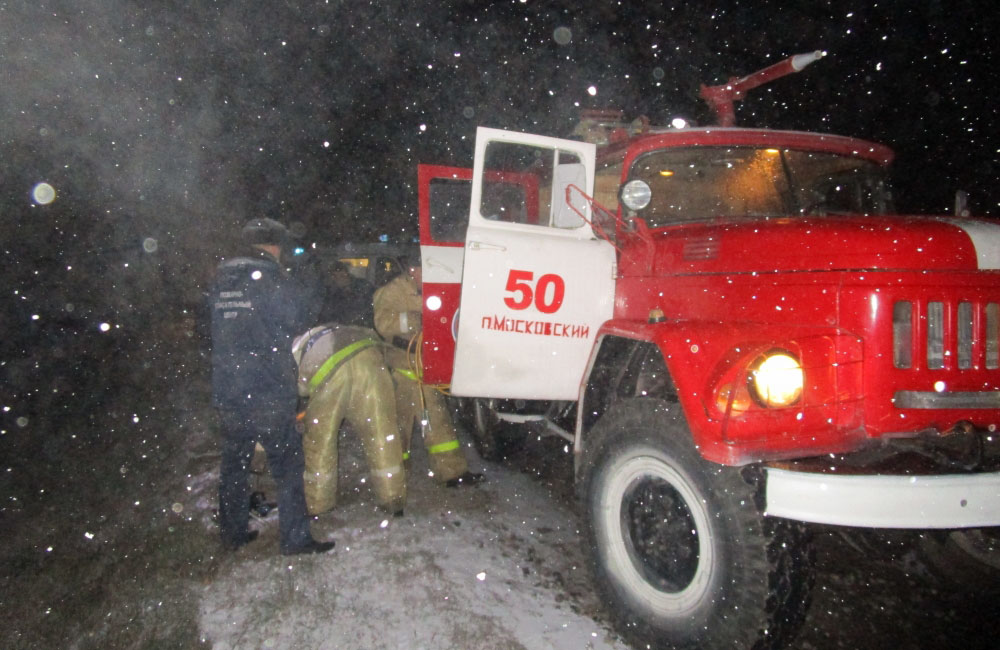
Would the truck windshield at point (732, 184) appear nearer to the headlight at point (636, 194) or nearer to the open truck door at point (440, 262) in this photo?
the headlight at point (636, 194)

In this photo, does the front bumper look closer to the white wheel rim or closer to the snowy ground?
the white wheel rim

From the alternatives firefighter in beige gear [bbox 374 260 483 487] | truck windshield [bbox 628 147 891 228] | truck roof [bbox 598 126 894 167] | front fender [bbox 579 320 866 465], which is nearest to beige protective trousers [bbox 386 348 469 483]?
firefighter in beige gear [bbox 374 260 483 487]

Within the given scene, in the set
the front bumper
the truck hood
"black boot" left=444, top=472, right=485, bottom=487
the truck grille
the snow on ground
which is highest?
the truck hood

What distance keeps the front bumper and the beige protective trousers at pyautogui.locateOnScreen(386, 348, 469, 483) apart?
119 inches

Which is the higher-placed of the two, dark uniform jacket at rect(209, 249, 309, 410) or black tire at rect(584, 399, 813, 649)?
dark uniform jacket at rect(209, 249, 309, 410)

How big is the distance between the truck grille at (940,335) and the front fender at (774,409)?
Answer: 0.19 metres

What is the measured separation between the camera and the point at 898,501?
2107 mm

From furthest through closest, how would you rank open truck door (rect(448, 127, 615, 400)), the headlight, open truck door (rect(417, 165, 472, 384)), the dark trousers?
open truck door (rect(417, 165, 472, 384))
the dark trousers
open truck door (rect(448, 127, 615, 400))
the headlight

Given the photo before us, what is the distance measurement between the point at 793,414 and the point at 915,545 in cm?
150

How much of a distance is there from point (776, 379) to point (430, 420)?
298cm

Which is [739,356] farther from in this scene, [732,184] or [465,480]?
[465,480]

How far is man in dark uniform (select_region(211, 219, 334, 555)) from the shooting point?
3.51 m

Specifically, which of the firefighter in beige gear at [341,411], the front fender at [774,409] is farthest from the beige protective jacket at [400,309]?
the front fender at [774,409]

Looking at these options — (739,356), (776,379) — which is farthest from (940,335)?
(739,356)
